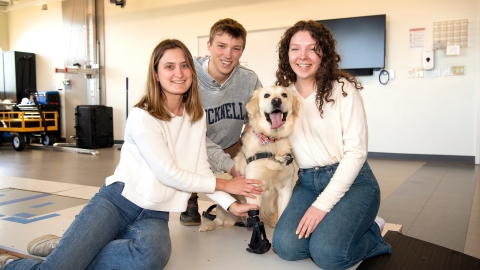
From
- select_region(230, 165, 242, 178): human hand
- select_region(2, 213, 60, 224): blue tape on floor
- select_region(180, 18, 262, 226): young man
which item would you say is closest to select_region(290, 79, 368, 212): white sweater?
select_region(230, 165, 242, 178): human hand

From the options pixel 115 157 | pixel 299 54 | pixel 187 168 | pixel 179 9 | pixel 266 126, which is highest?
pixel 179 9

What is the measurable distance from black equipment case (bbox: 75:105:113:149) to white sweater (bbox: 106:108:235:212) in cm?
599

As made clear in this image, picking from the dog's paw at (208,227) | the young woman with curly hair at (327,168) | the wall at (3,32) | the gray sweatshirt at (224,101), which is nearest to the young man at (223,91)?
the gray sweatshirt at (224,101)

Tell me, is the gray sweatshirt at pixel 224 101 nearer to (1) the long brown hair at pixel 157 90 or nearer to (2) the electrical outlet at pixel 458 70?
(1) the long brown hair at pixel 157 90

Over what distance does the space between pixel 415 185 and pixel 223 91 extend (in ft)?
8.19

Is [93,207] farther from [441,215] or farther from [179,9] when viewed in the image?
[179,9]

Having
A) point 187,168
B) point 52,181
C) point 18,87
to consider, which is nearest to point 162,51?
point 187,168

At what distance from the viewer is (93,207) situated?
1.57 meters

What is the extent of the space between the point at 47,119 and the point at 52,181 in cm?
442

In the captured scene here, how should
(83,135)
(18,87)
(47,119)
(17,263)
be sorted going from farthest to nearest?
(18,87) < (47,119) < (83,135) < (17,263)

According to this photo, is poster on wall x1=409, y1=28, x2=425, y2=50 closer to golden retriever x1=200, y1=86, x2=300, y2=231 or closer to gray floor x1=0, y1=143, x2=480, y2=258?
gray floor x1=0, y1=143, x2=480, y2=258

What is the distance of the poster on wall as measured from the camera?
210 inches

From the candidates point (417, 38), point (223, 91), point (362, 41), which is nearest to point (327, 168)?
point (223, 91)

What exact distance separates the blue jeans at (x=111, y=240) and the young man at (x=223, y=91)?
651 millimetres
